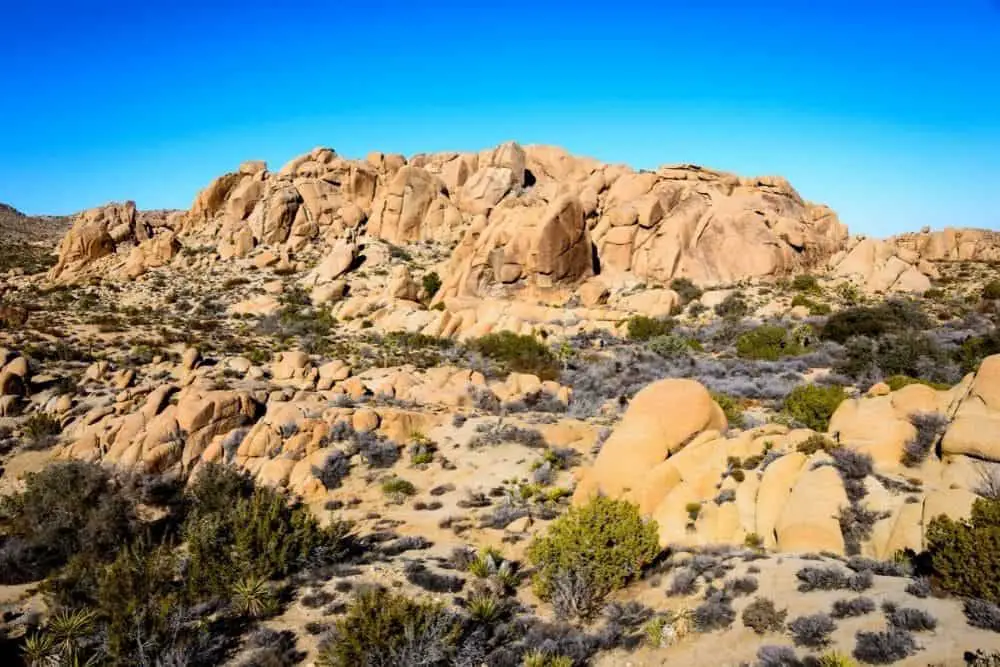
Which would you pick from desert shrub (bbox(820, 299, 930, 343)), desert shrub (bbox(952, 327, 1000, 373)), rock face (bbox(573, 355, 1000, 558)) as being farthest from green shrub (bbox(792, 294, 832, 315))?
rock face (bbox(573, 355, 1000, 558))

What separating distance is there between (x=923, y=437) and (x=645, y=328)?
2882 cm

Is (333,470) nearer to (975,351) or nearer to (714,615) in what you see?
(714,615)

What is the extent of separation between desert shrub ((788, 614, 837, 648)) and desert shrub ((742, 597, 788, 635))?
0.29 metres

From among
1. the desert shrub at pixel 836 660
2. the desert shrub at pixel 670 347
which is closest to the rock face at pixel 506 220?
the desert shrub at pixel 670 347

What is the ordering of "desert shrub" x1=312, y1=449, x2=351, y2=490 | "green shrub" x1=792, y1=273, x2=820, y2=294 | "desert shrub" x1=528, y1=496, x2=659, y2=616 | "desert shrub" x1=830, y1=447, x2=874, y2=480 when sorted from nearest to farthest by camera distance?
1. "desert shrub" x1=528, y1=496, x2=659, y2=616
2. "desert shrub" x1=830, y1=447, x2=874, y2=480
3. "desert shrub" x1=312, y1=449, x2=351, y2=490
4. "green shrub" x1=792, y1=273, x2=820, y2=294

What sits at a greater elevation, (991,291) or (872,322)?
(991,291)

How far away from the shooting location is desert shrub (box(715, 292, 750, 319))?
43688mm

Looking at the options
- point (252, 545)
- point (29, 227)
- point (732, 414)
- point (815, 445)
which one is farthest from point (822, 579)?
point (29, 227)

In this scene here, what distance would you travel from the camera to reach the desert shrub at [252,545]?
1142 centimetres

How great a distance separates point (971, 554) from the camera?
820 centimetres

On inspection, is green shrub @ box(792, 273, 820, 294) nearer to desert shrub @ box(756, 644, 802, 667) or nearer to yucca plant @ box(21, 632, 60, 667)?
desert shrub @ box(756, 644, 802, 667)

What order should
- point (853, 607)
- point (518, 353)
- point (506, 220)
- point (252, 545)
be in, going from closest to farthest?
point (853, 607) → point (252, 545) → point (518, 353) → point (506, 220)

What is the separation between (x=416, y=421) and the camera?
22656 millimetres

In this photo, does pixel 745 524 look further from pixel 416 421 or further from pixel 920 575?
pixel 416 421
